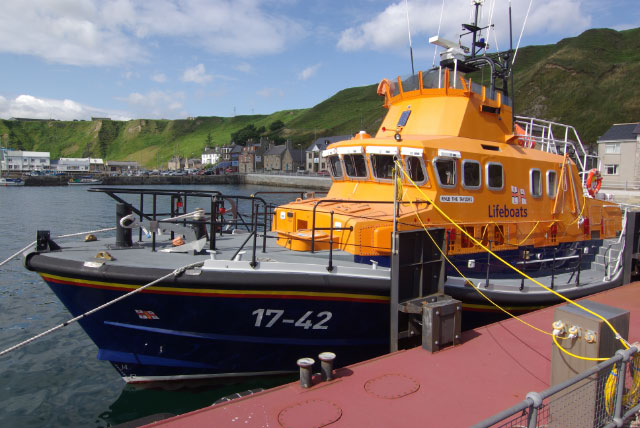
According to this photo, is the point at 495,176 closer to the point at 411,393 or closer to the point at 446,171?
the point at 446,171

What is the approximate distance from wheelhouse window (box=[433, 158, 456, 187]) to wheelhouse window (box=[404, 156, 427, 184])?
0.78 feet

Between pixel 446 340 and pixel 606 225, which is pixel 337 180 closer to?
pixel 446 340

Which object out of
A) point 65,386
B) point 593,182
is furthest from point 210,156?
point 65,386

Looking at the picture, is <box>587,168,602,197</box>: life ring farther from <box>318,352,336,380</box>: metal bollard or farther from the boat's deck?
<box>318,352,336,380</box>: metal bollard

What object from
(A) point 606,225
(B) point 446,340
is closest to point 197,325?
(B) point 446,340

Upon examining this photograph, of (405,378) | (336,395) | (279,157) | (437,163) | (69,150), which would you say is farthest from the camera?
Answer: (69,150)

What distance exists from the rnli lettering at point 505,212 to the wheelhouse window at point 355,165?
2.15m

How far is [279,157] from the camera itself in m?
91.1

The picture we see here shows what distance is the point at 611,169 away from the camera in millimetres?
41812

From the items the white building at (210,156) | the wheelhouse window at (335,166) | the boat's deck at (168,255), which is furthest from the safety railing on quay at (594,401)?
the white building at (210,156)

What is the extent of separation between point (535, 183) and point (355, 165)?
3.29 m

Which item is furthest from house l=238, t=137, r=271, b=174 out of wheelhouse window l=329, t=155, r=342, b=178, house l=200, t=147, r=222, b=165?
wheelhouse window l=329, t=155, r=342, b=178

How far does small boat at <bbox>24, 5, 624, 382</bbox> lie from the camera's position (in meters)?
5.22

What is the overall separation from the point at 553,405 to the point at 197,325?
12.8 ft
